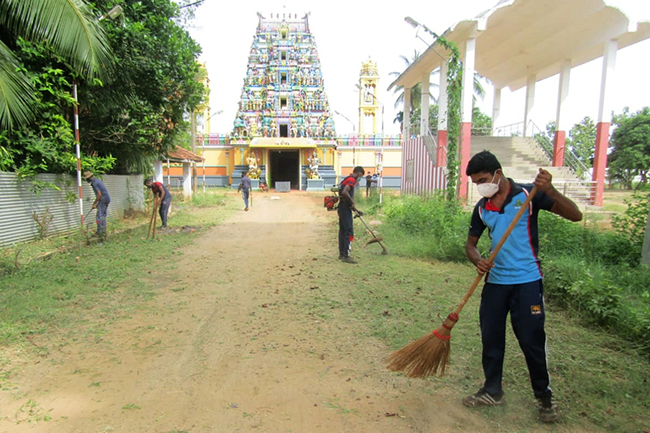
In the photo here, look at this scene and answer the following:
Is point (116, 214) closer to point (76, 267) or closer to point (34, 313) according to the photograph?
point (76, 267)

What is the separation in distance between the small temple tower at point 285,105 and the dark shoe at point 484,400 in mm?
28814

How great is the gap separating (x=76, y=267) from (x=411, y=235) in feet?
21.5

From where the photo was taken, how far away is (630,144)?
104ft

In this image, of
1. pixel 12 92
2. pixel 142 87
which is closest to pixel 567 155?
pixel 142 87

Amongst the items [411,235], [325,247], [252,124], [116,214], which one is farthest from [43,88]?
[252,124]

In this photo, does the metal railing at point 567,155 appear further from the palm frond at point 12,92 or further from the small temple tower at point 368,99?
the small temple tower at point 368,99

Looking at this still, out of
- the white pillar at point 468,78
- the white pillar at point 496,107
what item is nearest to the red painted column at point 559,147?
the white pillar at point 496,107

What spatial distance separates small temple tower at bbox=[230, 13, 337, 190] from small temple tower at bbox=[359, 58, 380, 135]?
358 inches

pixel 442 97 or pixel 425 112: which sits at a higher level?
pixel 442 97

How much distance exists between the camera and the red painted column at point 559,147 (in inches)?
637

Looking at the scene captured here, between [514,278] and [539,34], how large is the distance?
1600cm

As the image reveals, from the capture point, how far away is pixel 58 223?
938 centimetres

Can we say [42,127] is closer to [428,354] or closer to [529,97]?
[428,354]

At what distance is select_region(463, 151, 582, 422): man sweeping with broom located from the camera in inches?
101
